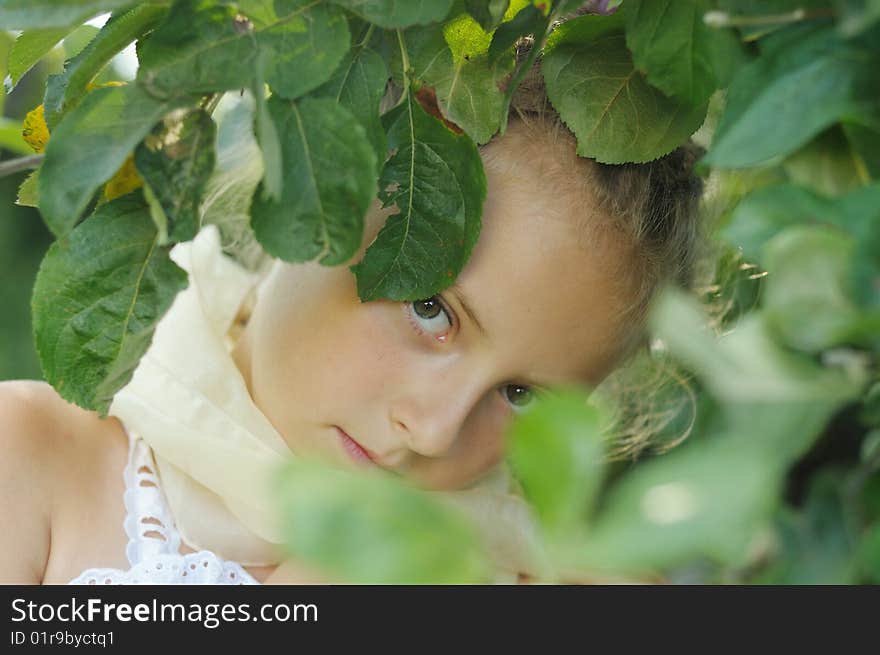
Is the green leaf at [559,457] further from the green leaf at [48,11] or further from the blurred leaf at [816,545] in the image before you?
the green leaf at [48,11]

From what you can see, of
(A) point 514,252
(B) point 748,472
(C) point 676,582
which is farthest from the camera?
(A) point 514,252

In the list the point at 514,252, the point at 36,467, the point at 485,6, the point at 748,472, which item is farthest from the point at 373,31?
the point at 36,467

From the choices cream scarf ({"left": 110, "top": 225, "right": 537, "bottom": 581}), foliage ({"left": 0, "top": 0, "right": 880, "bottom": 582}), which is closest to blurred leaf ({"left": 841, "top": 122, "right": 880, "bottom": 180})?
foliage ({"left": 0, "top": 0, "right": 880, "bottom": 582})

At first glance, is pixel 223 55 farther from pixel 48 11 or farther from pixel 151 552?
pixel 151 552

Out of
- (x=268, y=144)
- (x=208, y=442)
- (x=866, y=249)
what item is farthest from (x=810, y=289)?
(x=208, y=442)

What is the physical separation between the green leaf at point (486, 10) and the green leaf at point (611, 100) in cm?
9

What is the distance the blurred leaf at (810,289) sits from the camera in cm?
31

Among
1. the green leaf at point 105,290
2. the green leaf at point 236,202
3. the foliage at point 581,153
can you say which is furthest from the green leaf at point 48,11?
the green leaf at point 236,202

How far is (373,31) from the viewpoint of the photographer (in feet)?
1.91

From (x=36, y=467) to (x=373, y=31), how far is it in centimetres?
63

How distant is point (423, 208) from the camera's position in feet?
2.18

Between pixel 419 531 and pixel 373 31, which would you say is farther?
pixel 373 31

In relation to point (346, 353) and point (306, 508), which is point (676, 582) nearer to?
point (306, 508)
